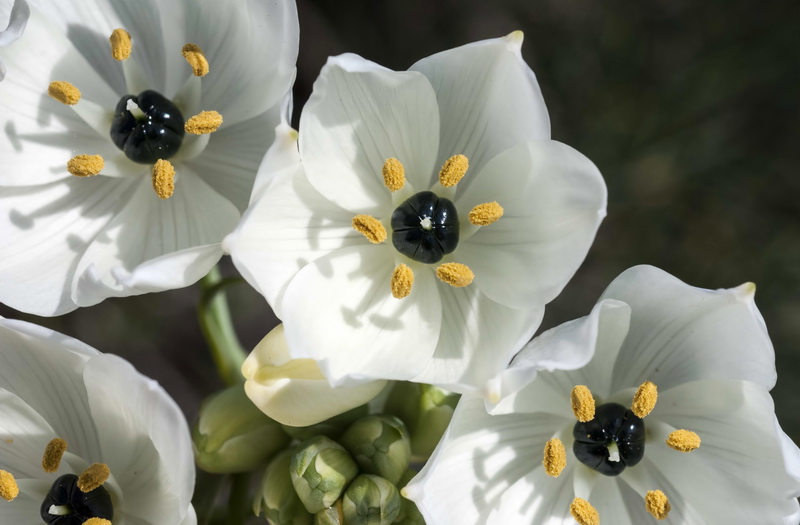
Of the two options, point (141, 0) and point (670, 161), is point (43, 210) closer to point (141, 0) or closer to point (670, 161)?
point (141, 0)

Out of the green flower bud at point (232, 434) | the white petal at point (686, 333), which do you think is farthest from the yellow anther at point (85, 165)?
the white petal at point (686, 333)

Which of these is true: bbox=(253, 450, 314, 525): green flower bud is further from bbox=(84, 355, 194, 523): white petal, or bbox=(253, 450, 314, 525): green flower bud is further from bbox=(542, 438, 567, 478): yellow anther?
bbox=(542, 438, 567, 478): yellow anther

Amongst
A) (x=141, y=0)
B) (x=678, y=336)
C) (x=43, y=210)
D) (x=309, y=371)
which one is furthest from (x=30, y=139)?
(x=678, y=336)

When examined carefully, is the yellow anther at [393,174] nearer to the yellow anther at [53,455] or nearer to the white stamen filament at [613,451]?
the white stamen filament at [613,451]

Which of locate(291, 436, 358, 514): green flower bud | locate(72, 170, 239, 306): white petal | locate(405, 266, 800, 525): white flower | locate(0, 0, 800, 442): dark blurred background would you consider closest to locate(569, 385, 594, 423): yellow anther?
locate(405, 266, 800, 525): white flower

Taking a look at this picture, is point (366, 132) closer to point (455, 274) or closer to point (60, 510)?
point (455, 274)
